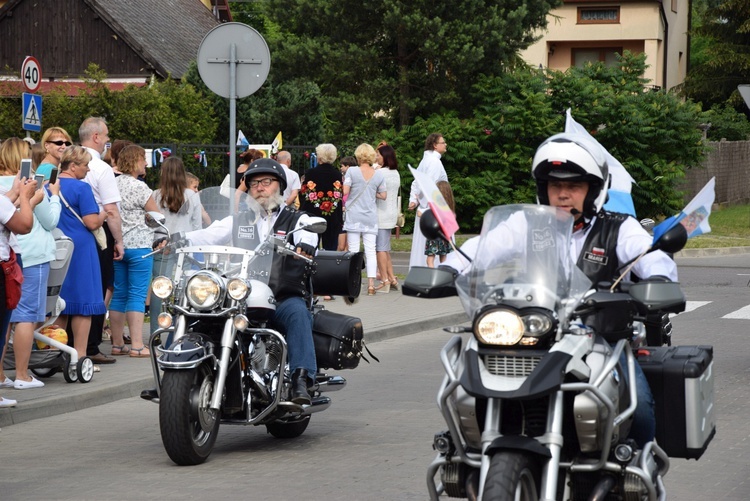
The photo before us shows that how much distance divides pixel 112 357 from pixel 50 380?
3.23ft

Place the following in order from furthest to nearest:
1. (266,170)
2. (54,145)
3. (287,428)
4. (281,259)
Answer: (54,145)
(287,428)
(266,170)
(281,259)

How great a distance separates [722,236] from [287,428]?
857 inches

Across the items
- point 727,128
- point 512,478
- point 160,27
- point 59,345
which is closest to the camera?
point 512,478

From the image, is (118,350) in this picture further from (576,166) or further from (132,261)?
(576,166)

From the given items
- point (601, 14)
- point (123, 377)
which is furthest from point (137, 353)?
point (601, 14)

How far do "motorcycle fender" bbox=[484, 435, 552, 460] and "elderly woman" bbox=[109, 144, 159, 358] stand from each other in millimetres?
7323

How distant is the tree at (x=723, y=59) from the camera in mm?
53594

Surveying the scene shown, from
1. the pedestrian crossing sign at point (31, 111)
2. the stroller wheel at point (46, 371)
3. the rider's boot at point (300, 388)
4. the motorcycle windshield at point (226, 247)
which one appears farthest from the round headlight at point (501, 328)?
the pedestrian crossing sign at point (31, 111)

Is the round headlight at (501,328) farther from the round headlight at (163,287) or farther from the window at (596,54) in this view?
the window at (596,54)

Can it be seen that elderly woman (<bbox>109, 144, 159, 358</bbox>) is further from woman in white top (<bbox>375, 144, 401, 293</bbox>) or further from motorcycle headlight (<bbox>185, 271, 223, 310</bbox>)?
woman in white top (<bbox>375, 144, 401, 293</bbox>)

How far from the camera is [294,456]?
24.7 feet

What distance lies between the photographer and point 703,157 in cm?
2947

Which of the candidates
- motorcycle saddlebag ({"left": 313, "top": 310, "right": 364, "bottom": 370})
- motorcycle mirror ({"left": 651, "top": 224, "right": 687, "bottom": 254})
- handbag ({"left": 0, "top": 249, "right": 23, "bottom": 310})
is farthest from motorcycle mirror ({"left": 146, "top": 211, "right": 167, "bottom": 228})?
motorcycle mirror ({"left": 651, "top": 224, "right": 687, "bottom": 254})

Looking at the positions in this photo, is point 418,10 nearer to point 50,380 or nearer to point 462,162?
point 462,162
